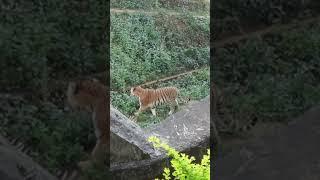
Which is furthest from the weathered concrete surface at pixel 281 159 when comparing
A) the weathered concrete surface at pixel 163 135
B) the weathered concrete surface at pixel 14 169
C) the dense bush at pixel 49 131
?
the dense bush at pixel 49 131

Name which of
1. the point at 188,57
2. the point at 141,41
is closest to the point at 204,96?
the point at 188,57

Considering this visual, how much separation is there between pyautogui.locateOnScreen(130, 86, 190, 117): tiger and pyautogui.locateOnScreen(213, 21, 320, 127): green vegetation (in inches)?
11.9

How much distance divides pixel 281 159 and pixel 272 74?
2.22 meters

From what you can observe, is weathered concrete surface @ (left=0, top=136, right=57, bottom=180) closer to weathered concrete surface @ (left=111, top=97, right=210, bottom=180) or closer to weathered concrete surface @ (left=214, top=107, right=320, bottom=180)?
weathered concrete surface @ (left=214, top=107, right=320, bottom=180)

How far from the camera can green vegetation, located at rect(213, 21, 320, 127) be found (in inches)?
146

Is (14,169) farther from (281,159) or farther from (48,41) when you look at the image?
(48,41)

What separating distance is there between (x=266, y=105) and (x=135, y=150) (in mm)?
888

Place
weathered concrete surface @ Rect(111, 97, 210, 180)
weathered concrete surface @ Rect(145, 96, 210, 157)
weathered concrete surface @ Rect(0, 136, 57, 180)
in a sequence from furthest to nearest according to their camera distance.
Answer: weathered concrete surface @ Rect(145, 96, 210, 157)
weathered concrete surface @ Rect(111, 97, 210, 180)
weathered concrete surface @ Rect(0, 136, 57, 180)

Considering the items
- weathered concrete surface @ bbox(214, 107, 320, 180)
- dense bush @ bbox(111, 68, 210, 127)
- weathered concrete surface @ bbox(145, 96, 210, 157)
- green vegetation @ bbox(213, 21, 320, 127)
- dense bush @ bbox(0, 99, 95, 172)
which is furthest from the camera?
dense bush @ bbox(111, 68, 210, 127)

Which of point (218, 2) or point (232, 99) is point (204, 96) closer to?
point (232, 99)

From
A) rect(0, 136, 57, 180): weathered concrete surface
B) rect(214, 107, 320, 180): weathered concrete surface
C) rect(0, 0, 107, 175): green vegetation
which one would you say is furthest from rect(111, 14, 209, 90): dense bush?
rect(214, 107, 320, 180): weathered concrete surface

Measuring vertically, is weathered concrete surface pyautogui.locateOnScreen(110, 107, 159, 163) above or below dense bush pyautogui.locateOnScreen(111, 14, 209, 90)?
below

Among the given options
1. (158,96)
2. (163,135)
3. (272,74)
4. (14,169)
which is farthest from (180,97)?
(14,169)

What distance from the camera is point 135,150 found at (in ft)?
10.7
